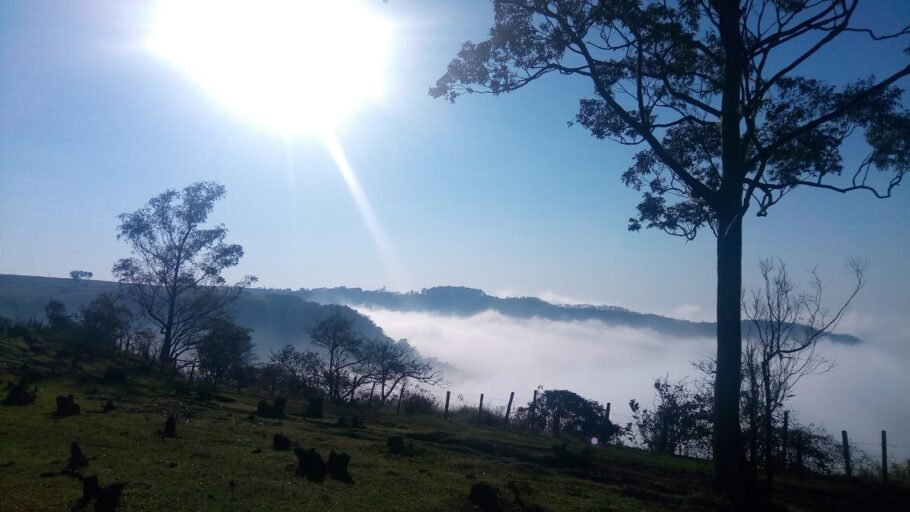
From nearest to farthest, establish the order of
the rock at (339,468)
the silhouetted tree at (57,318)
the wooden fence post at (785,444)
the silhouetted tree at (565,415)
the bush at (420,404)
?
the rock at (339,468) → the wooden fence post at (785,444) → the silhouetted tree at (565,415) → the bush at (420,404) → the silhouetted tree at (57,318)

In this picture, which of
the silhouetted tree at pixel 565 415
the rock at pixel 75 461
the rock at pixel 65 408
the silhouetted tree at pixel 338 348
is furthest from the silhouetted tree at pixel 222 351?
the rock at pixel 75 461

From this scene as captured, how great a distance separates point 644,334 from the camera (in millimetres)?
139375

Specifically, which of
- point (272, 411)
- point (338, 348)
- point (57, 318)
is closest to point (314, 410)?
point (272, 411)

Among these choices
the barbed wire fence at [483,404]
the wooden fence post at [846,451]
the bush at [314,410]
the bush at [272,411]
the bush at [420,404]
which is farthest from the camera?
the bush at [420,404]

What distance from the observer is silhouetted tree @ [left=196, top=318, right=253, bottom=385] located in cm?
3173

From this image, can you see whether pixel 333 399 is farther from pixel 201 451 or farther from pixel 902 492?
pixel 902 492

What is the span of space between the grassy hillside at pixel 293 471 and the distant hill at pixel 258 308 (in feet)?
200

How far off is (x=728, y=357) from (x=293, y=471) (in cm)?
804

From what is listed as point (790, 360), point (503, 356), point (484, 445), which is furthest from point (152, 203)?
point (503, 356)

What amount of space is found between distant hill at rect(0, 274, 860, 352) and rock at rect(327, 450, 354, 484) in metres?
26.5

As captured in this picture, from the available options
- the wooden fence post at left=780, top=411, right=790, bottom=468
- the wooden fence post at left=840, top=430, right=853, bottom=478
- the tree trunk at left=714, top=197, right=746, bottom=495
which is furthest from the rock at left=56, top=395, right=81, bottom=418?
the wooden fence post at left=840, top=430, right=853, bottom=478

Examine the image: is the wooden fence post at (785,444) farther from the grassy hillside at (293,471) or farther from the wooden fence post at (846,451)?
the wooden fence post at (846,451)

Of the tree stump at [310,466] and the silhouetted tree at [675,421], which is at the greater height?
the silhouetted tree at [675,421]

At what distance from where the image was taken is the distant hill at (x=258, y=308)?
3095 inches
